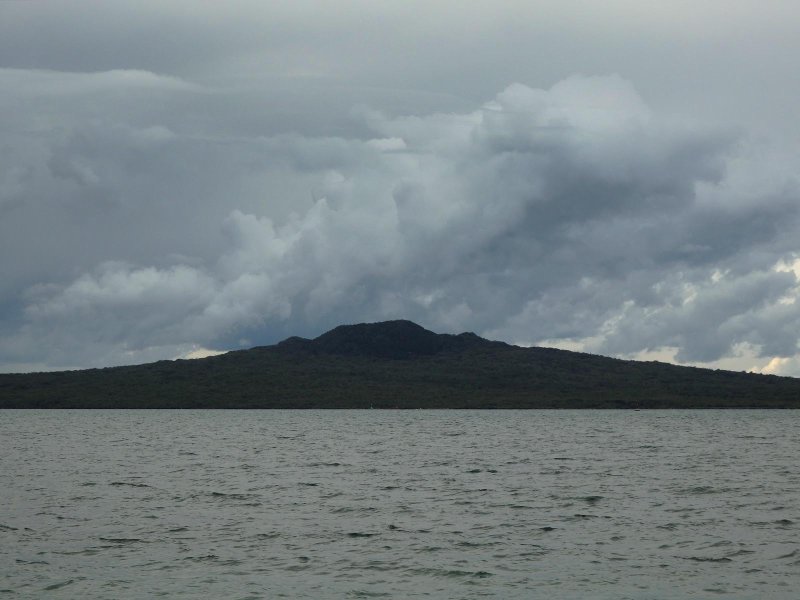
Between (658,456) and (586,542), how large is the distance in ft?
199

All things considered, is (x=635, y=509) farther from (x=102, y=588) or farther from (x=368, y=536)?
(x=102, y=588)

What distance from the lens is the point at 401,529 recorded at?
154 feet

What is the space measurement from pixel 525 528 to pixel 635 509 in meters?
9.77

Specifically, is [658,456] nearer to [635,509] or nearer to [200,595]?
[635,509]

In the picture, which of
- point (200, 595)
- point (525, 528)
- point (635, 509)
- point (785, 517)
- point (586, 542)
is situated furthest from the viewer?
point (635, 509)

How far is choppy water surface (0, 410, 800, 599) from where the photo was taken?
34.8 metres

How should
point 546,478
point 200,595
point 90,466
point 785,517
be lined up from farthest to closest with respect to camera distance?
point 90,466 → point 546,478 → point 785,517 → point 200,595

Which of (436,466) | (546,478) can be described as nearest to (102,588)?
(546,478)

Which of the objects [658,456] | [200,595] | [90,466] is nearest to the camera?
[200,595]

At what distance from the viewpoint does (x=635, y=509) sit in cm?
5366

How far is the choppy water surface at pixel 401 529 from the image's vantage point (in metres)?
34.8

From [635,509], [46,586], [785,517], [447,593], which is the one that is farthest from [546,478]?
[46,586]

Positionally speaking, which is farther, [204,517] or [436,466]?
[436,466]

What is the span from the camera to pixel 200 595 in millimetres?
32938
